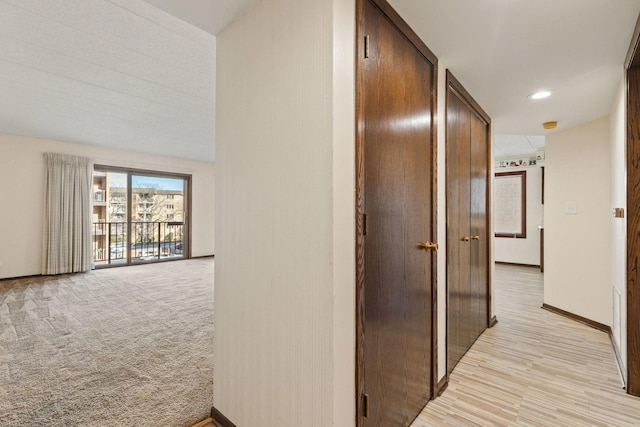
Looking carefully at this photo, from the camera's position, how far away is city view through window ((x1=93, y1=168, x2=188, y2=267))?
5953mm

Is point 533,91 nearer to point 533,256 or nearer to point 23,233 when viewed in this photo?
point 533,256

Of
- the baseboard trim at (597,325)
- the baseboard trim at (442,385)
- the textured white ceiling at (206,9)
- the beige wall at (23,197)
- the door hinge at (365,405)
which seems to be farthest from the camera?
the beige wall at (23,197)

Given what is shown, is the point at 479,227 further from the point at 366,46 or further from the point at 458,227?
the point at 366,46

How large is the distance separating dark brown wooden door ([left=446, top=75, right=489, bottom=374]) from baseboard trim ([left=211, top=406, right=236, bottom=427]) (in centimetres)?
147

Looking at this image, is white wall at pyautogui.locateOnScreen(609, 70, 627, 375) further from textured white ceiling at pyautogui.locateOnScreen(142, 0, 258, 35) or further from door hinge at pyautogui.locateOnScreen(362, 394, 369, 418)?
textured white ceiling at pyautogui.locateOnScreen(142, 0, 258, 35)

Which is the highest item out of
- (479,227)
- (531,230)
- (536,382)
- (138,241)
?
(479,227)

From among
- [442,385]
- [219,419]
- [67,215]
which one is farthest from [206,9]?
[67,215]

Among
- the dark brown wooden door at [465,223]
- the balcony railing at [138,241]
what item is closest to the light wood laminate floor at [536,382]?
the dark brown wooden door at [465,223]

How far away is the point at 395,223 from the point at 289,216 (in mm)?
567

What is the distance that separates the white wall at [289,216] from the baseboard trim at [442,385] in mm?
989

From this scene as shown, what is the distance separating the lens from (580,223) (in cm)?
334

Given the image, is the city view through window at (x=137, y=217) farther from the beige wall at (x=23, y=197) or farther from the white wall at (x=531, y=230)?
the white wall at (x=531, y=230)

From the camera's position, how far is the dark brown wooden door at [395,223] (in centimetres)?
131

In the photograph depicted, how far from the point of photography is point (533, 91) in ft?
8.00
